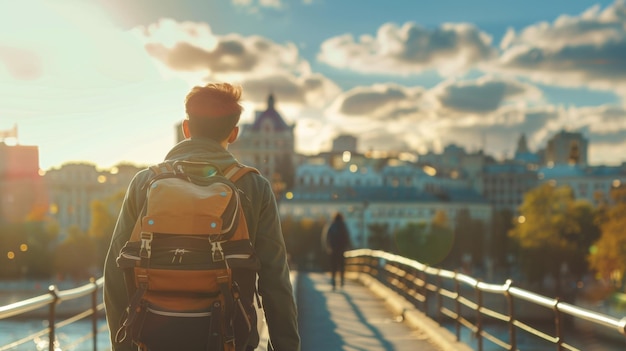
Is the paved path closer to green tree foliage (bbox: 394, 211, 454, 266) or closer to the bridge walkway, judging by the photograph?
the bridge walkway

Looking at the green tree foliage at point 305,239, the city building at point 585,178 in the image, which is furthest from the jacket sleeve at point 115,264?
the city building at point 585,178

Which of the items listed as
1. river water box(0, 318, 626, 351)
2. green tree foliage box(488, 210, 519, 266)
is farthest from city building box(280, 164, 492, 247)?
river water box(0, 318, 626, 351)

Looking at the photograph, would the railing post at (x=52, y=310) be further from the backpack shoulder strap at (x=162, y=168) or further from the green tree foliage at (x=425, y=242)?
the green tree foliage at (x=425, y=242)

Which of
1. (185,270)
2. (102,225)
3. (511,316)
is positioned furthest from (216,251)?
(102,225)

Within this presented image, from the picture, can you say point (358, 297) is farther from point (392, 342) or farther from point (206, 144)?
point (206, 144)

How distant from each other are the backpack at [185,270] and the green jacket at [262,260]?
21 centimetres

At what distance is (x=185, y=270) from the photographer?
3.91 metres

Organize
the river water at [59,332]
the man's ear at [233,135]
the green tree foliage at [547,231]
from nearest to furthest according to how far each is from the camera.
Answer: the man's ear at [233,135]
the river water at [59,332]
the green tree foliage at [547,231]

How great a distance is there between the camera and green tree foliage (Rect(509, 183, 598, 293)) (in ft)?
284

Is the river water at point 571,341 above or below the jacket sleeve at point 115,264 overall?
below

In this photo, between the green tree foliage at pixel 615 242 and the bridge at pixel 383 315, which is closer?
Answer: the bridge at pixel 383 315

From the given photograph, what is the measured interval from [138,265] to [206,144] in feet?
2.18

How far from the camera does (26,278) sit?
110 meters

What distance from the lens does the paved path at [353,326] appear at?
1347 cm
